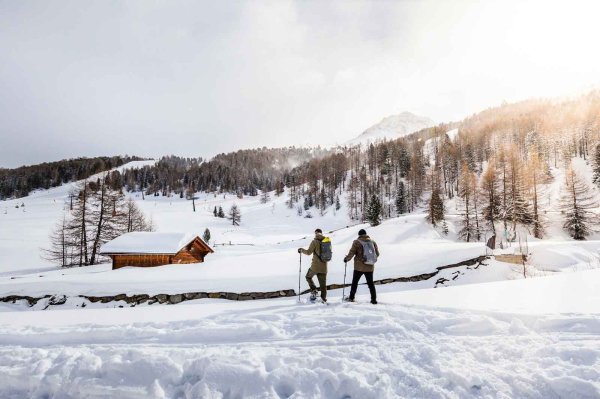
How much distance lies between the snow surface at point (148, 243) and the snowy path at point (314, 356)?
16.9 meters

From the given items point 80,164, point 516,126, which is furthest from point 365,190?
point 80,164

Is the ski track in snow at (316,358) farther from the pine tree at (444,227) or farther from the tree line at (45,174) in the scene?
the tree line at (45,174)

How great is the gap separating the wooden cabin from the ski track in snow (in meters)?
17.5

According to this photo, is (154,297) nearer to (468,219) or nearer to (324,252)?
(324,252)

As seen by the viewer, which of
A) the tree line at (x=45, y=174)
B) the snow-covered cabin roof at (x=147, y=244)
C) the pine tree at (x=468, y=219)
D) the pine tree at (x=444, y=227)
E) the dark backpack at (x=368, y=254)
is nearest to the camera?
the dark backpack at (x=368, y=254)

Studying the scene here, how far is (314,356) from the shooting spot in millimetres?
4832

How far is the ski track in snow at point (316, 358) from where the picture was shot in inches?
160

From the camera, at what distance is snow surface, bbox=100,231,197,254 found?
23.1m

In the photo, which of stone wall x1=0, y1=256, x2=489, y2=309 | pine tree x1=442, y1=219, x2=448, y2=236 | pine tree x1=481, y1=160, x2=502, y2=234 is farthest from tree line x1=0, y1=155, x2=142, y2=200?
pine tree x1=481, y1=160, x2=502, y2=234

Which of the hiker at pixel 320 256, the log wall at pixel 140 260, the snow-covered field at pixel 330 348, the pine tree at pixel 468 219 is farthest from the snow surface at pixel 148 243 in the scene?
the pine tree at pixel 468 219

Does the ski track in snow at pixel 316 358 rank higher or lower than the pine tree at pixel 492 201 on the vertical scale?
lower

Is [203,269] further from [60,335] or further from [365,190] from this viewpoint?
[365,190]

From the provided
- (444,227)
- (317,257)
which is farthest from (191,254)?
(444,227)

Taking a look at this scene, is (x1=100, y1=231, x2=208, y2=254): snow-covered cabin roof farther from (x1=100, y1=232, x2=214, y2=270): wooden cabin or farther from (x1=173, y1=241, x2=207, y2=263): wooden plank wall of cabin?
(x1=173, y1=241, x2=207, y2=263): wooden plank wall of cabin
